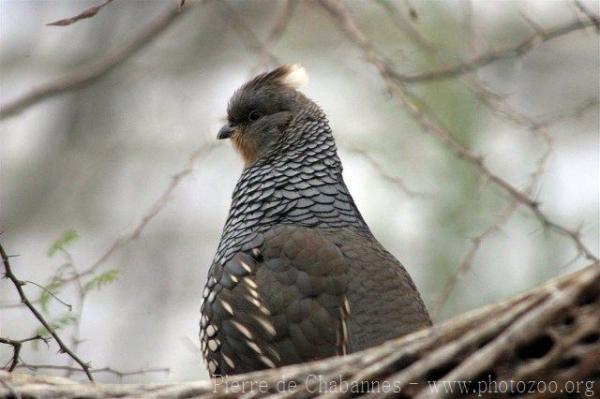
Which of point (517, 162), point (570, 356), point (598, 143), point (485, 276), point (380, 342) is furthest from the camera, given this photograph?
point (598, 143)

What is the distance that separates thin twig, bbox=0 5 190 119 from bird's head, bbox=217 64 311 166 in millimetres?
1457

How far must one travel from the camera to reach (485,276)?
31.3 feet

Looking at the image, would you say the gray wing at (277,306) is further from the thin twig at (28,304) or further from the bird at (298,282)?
the thin twig at (28,304)

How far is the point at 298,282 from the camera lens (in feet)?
17.1

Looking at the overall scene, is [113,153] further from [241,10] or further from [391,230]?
[391,230]

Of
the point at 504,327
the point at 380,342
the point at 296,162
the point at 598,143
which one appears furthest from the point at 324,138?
the point at 598,143

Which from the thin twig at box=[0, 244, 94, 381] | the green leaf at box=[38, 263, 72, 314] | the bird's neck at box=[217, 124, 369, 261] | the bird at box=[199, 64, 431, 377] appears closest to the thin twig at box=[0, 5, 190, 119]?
the bird's neck at box=[217, 124, 369, 261]

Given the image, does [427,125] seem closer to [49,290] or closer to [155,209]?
[155,209]

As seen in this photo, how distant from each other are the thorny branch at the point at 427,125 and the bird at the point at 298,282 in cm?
60

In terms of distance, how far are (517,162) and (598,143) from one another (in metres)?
1.36

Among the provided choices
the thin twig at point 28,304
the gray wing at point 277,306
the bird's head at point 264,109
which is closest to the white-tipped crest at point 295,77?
the bird's head at point 264,109

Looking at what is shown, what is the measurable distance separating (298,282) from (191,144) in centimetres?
753

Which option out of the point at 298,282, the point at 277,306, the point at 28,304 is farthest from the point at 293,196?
the point at 28,304

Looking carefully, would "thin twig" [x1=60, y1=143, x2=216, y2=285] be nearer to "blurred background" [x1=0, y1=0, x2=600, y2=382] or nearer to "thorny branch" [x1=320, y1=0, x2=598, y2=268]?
"thorny branch" [x1=320, y1=0, x2=598, y2=268]
